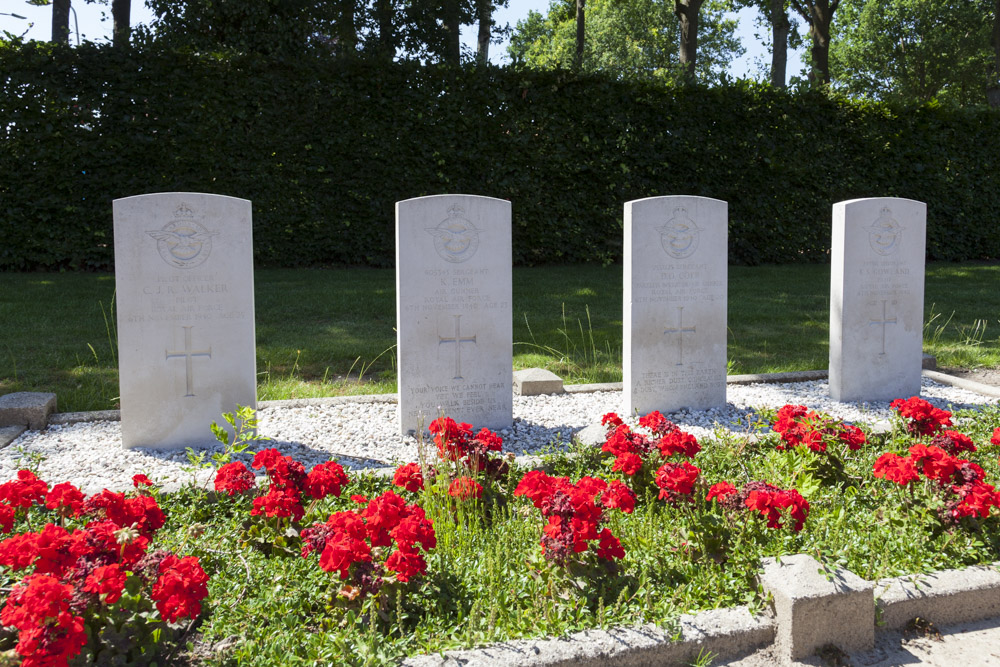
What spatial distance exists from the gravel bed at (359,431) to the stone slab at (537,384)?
79 millimetres

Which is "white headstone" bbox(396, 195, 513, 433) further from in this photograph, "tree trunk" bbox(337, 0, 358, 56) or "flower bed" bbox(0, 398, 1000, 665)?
"tree trunk" bbox(337, 0, 358, 56)

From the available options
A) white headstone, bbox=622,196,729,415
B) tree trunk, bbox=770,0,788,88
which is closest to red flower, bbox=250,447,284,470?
white headstone, bbox=622,196,729,415

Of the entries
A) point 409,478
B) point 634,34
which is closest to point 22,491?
point 409,478

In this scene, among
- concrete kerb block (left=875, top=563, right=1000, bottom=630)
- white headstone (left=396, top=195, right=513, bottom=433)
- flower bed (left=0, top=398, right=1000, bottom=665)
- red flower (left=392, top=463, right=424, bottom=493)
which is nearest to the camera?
flower bed (left=0, top=398, right=1000, bottom=665)

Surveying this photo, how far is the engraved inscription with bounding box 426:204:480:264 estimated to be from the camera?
15.4 feet

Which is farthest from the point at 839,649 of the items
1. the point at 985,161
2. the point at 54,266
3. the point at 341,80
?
the point at 985,161

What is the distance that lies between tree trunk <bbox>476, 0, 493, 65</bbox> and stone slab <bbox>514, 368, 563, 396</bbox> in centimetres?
1004

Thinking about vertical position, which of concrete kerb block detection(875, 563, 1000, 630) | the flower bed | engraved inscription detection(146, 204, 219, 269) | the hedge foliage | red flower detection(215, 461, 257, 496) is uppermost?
the hedge foliage

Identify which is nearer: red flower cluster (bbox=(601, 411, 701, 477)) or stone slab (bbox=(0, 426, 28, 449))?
red flower cluster (bbox=(601, 411, 701, 477))

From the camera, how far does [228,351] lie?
450 cm

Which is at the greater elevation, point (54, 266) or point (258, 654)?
point (54, 266)

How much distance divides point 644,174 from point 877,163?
406 cm

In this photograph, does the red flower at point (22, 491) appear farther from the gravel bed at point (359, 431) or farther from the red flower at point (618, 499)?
the red flower at point (618, 499)

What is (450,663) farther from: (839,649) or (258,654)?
(839,649)
